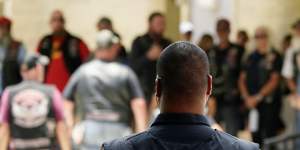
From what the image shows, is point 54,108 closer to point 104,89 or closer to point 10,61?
point 104,89

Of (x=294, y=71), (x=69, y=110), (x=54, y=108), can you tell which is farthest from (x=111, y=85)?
(x=294, y=71)

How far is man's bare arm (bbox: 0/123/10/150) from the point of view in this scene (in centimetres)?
901

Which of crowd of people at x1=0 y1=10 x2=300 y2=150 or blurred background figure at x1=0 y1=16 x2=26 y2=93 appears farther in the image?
blurred background figure at x1=0 y1=16 x2=26 y2=93

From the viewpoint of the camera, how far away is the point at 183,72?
11.5 ft

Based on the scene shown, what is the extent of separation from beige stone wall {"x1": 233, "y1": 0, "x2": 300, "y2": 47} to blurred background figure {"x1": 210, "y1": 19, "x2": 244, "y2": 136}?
3307mm

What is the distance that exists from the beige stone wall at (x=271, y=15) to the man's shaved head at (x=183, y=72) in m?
12.3

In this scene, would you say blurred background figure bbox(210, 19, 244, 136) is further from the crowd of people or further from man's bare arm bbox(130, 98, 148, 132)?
man's bare arm bbox(130, 98, 148, 132)

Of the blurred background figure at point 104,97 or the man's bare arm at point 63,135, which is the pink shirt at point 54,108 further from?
the blurred background figure at point 104,97

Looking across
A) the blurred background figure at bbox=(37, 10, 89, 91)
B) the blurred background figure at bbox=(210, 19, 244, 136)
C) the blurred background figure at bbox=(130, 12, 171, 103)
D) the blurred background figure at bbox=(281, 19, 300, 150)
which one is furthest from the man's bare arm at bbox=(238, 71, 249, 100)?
the blurred background figure at bbox=(37, 10, 89, 91)

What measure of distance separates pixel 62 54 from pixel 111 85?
301 cm

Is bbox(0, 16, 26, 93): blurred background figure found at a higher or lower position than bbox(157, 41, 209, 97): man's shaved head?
lower

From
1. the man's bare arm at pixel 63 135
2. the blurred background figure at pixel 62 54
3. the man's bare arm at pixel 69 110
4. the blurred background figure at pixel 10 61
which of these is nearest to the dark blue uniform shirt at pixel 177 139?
the man's bare arm at pixel 63 135

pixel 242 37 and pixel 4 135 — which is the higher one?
pixel 242 37

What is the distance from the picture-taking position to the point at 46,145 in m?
9.09
